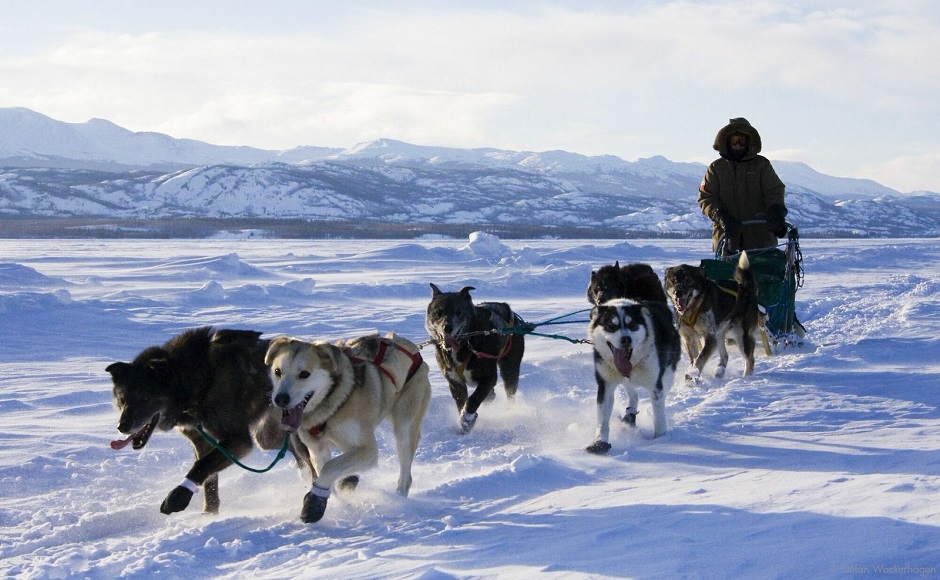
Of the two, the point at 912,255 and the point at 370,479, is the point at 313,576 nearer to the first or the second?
the point at 370,479

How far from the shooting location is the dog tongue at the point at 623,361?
16.4ft

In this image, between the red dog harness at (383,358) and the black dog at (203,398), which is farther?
the red dog harness at (383,358)

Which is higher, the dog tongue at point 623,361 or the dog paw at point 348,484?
the dog tongue at point 623,361

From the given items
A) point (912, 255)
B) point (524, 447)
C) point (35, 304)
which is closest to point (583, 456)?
point (524, 447)

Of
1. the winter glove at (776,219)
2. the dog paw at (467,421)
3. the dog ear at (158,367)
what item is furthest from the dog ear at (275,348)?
the winter glove at (776,219)

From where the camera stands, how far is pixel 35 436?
5.30 m

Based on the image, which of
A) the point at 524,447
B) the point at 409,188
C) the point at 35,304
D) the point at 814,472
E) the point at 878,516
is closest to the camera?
the point at 878,516

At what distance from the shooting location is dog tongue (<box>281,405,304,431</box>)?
146 inches

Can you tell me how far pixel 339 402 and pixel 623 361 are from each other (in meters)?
1.80

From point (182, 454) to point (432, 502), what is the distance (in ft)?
6.46

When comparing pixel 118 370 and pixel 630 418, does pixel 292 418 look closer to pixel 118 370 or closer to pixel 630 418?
pixel 118 370

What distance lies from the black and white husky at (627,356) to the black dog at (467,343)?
86cm

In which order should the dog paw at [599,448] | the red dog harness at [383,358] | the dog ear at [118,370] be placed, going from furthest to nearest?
the dog paw at [599,448]
the red dog harness at [383,358]
the dog ear at [118,370]

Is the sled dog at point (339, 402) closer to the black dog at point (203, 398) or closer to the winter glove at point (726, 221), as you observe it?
the black dog at point (203, 398)
